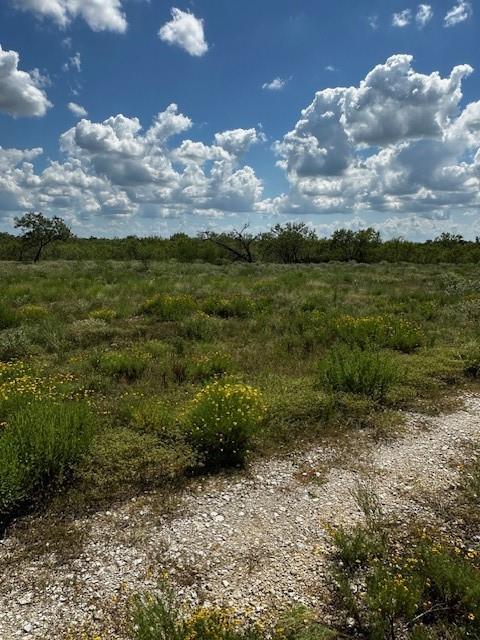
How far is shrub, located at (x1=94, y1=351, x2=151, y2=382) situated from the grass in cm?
3

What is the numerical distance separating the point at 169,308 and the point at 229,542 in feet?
38.0

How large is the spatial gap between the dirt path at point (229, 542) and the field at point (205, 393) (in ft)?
1.12

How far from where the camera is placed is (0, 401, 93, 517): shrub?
5129 millimetres

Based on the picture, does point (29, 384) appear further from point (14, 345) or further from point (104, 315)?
point (104, 315)

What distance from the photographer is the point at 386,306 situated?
1758cm

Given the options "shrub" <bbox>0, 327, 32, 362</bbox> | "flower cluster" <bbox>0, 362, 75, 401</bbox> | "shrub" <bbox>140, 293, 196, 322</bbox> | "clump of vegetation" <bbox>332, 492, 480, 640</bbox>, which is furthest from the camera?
"shrub" <bbox>140, 293, 196, 322</bbox>

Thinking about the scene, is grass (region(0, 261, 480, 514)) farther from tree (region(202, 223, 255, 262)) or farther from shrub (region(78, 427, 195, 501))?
tree (region(202, 223, 255, 262))

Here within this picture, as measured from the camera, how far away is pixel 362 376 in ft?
28.4

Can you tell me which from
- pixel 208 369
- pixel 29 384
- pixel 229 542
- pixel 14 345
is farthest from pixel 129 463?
pixel 14 345

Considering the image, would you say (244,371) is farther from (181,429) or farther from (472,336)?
(472,336)

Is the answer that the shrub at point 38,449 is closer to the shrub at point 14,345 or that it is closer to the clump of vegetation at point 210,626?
the clump of vegetation at point 210,626

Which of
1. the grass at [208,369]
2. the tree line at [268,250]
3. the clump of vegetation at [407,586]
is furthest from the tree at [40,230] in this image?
the clump of vegetation at [407,586]

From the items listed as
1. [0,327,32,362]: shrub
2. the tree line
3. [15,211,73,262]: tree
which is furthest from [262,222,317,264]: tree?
[0,327,32,362]: shrub

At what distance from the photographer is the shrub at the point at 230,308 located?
16306 millimetres
